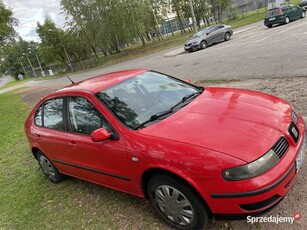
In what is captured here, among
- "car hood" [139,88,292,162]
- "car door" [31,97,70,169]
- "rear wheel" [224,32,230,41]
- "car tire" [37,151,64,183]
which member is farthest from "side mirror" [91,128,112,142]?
"rear wheel" [224,32,230,41]

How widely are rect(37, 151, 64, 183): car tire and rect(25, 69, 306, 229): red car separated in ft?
1.47

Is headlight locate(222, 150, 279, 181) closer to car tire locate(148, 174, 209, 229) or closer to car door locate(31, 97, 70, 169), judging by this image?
car tire locate(148, 174, 209, 229)

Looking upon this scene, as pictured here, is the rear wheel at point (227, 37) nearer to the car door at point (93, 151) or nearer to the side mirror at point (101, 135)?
the car door at point (93, 151)

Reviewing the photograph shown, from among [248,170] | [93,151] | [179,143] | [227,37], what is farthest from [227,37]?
[248,170]

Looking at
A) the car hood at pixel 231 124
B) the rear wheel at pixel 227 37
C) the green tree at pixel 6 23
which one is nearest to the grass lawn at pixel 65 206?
the car hood at pixel 231 124

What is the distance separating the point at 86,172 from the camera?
13.0 feet

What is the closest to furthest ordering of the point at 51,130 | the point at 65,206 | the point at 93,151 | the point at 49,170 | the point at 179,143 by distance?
the point at 179,143
the point at 93,151
the point at 65,206
the point at 51,130
the point at 49,170

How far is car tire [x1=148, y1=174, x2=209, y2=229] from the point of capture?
110 inches

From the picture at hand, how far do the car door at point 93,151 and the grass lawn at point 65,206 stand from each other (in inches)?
14.8

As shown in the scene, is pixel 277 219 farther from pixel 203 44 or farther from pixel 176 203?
pixel 203 44

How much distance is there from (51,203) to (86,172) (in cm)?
99

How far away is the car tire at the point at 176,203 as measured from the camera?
9.18 ft

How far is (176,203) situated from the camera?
2.96m

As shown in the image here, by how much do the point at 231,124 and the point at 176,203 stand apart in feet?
3.18
